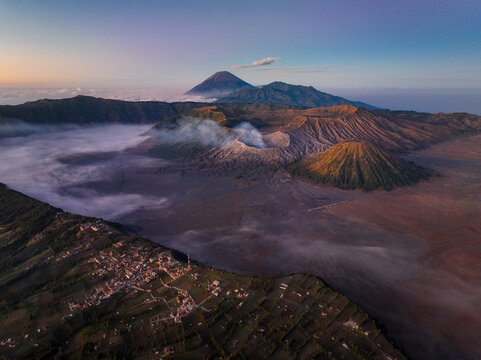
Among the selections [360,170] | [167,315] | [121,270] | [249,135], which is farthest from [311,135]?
[167,315]

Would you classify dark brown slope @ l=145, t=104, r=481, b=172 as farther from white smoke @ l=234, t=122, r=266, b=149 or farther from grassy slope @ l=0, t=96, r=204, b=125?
grassy slope @ l=0, t=96, r=204, b=125

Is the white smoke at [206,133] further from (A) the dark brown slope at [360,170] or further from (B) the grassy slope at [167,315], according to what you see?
(B) the grassy slope at [167,315]

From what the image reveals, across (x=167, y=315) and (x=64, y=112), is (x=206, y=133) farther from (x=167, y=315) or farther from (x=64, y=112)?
(x=167, y=315)

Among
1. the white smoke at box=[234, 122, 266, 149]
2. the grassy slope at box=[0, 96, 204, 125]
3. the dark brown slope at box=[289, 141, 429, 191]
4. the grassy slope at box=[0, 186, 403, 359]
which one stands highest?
the grassy slope at box=[0, 96, 204, 125]

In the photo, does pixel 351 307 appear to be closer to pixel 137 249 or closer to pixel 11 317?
pixel 137 249

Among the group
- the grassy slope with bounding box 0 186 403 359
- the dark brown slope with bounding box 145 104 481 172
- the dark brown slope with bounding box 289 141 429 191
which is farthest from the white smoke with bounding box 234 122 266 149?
the grassy slope with bounding box 0 186 403 359

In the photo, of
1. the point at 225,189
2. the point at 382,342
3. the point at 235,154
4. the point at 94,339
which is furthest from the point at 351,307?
the point at 235,154
